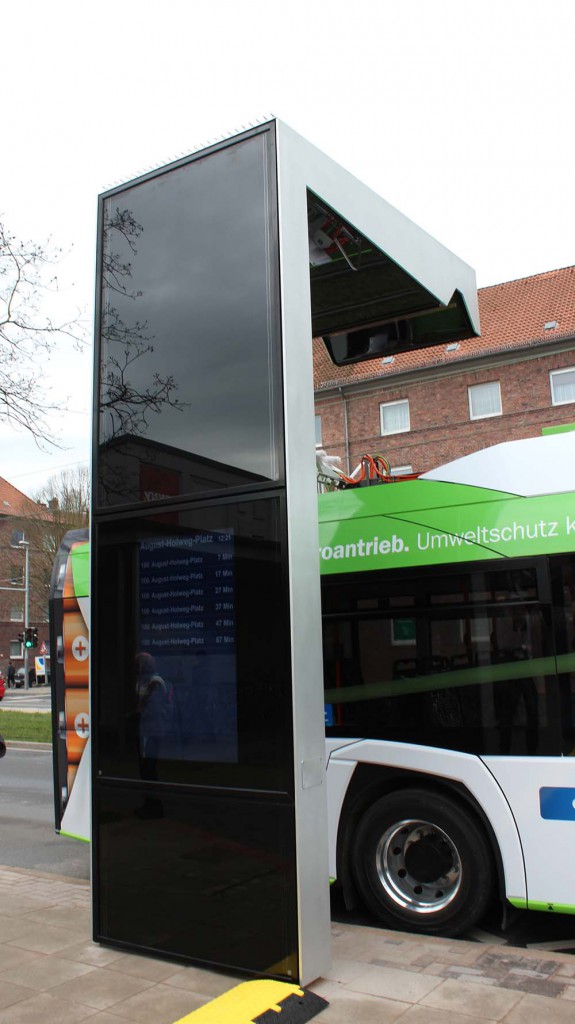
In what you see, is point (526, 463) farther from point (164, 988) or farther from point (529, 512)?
point (164, 988)

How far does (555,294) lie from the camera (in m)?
39.3

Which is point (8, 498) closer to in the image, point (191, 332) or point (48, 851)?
point (48, 851)

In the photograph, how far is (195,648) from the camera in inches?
189

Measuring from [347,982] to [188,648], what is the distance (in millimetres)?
1865

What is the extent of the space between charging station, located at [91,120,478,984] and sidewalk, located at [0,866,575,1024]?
0.62 ft

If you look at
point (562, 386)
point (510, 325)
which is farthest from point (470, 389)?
point (562, 386)

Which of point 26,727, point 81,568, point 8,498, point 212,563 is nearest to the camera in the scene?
point 212,563

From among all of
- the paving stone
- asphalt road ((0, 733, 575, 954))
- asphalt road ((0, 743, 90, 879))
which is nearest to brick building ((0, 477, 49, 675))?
asphalt road ((0, 733, 575, 954))

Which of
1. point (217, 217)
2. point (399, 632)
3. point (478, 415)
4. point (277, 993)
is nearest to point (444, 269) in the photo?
point (217, 217)

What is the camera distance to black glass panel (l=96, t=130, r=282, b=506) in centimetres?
470

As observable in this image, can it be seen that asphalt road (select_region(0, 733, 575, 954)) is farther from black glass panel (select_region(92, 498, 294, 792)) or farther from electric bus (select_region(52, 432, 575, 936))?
black glass panel (select_region(92, 498, 294, 792))

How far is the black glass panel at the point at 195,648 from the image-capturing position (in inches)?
175

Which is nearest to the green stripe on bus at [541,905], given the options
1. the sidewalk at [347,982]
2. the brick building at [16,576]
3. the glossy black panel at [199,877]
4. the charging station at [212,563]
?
the sidewalk at [347,982]

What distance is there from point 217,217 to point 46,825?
805 centimetres
